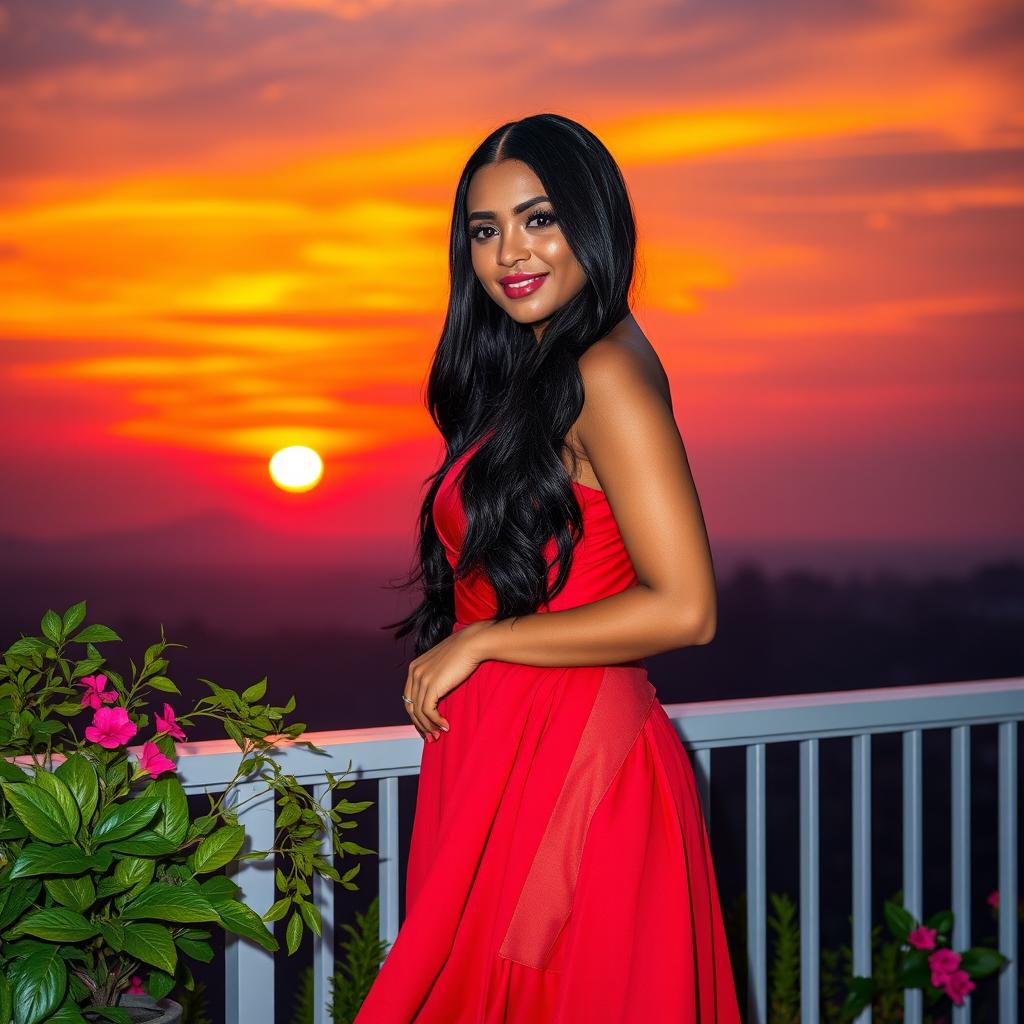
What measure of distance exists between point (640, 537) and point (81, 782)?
0.74 m

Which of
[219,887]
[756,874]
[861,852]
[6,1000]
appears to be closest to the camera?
[6,1000]

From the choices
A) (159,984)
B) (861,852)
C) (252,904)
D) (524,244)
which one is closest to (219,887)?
(159,984)

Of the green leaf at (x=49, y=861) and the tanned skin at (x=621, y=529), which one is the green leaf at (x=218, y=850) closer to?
the green leaf at (x=49, y=861)

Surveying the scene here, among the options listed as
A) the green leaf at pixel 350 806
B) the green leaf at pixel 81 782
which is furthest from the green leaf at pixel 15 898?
the green leaf at pixel 350 806

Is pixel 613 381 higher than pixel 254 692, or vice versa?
pixel 613 381

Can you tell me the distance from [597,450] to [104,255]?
5.22 metres

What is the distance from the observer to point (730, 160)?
629 centimetres

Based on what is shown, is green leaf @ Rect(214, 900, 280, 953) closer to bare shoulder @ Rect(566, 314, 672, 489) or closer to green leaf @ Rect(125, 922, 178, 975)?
green leaf @ Rect(125, 922, 178, 975)

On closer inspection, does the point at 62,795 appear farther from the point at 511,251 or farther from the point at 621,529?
the point at 511,251

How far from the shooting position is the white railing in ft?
6.93

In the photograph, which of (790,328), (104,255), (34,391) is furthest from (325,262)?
(790,328)

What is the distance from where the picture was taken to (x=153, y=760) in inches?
71.1

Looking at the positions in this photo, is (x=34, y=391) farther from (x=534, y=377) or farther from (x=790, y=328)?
(x=534, y=377)

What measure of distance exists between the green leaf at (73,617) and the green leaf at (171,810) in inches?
10.7
